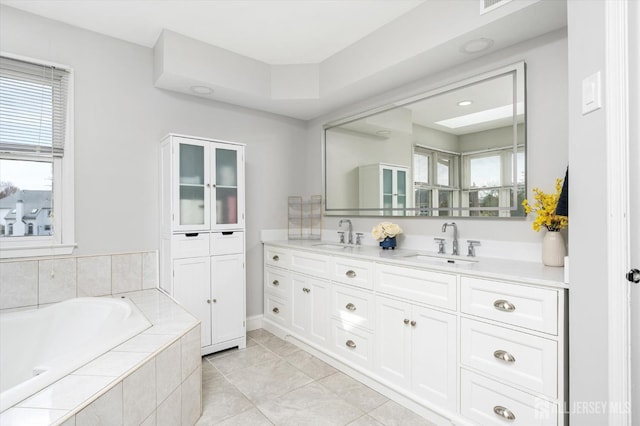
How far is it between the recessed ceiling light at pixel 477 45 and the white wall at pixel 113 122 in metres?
2.18

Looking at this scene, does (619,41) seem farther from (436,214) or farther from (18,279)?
(18,279)

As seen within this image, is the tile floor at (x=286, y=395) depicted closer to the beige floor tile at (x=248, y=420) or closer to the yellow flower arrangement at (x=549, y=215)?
the beige floor tile at (x=248, y=420)

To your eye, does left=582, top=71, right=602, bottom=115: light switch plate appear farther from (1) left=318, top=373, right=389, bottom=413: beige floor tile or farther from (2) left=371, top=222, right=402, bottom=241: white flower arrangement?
(1) left=318, top=373, right=389, bottom=413: beige floor tile

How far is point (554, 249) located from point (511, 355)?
24.4 inches

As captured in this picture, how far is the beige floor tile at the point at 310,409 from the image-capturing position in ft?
6.37

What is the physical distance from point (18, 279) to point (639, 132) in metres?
3.35

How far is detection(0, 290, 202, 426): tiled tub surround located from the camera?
1123 mm

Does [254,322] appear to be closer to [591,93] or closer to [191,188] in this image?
[191,188]

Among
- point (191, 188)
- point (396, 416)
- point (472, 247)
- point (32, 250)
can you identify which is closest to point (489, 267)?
point (472, 247)

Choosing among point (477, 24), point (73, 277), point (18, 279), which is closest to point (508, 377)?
point (477, 24)

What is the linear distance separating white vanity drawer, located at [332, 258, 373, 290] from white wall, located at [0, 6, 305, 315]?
1.57 meters

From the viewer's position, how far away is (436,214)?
2.50 m

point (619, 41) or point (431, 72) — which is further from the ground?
point (431, 72)

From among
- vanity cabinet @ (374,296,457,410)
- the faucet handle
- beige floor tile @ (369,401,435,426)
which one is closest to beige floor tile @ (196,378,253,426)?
beige floor tile @ (369,401,435,426)
